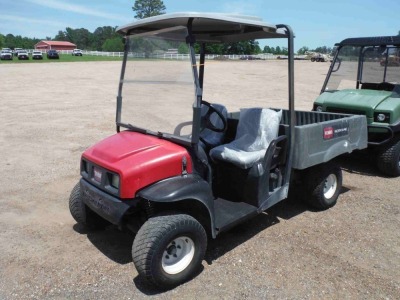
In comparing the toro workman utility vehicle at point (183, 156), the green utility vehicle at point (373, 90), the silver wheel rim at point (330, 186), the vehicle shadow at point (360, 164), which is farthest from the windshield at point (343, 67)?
the silver wheel rim at point (330, 186)

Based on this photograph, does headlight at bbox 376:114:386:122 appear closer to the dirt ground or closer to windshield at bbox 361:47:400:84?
the dirt ground

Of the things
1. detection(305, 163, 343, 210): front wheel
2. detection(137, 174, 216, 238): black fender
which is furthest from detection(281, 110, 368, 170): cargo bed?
detection(137, 174, 216, 238): black fender

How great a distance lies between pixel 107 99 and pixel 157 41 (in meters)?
9.91

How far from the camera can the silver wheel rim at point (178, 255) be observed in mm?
2877

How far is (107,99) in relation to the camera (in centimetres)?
1288

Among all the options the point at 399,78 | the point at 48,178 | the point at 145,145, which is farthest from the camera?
the point at 399,78

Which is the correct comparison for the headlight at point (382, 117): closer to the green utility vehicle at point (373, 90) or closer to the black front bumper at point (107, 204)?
the green utility vehicle at point (373, 90)

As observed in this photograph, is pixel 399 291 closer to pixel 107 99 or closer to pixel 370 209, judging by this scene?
pixel 370 209

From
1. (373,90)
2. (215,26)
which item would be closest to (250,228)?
(215,26)

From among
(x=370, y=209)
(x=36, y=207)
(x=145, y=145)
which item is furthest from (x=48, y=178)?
(x=370, y=209)

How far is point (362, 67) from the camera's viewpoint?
21.4ft

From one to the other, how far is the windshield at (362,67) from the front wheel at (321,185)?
244 centimetres

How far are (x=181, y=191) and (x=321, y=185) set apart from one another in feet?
6.51

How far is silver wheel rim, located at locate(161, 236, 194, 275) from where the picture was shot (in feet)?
9.44
